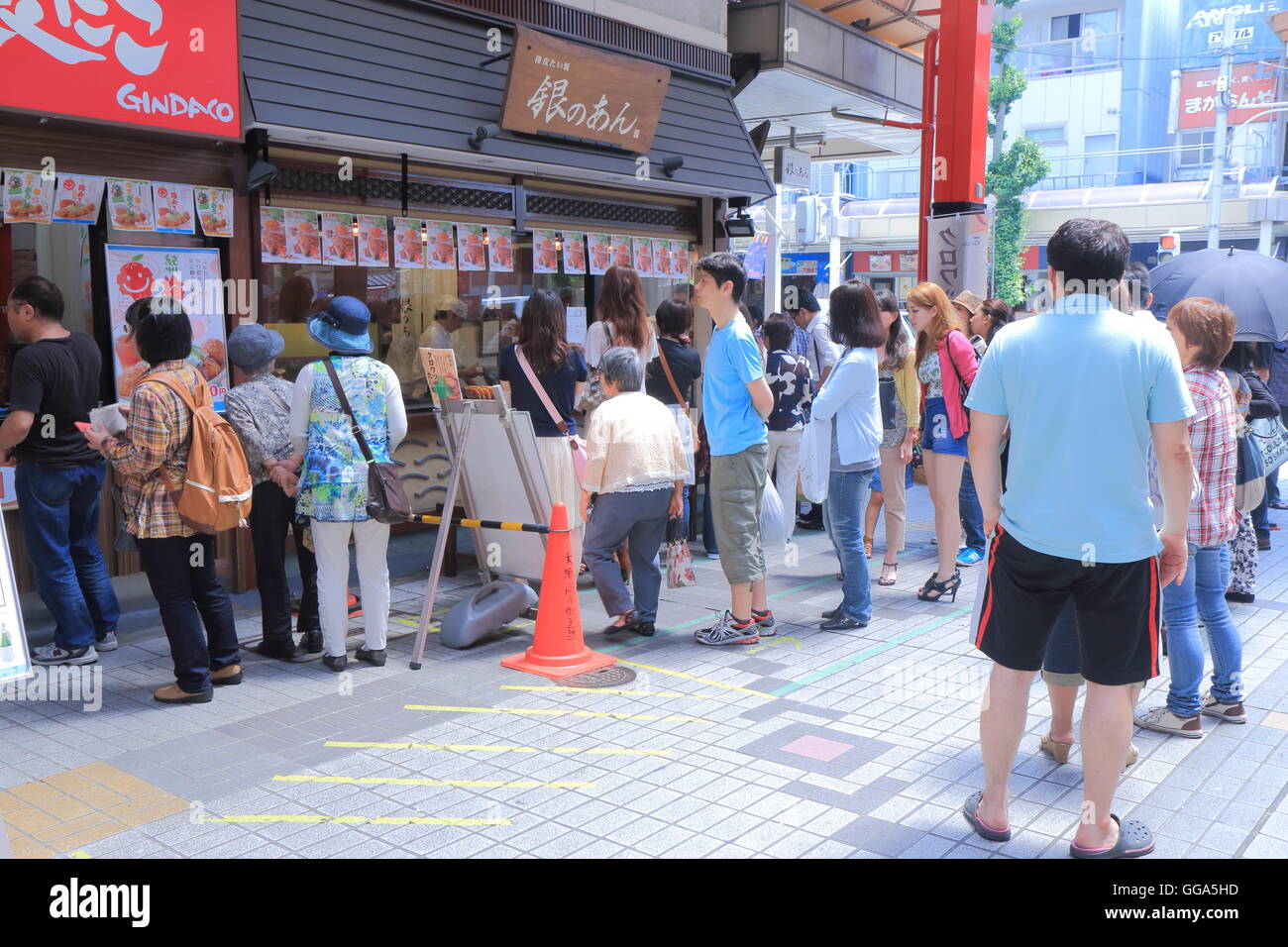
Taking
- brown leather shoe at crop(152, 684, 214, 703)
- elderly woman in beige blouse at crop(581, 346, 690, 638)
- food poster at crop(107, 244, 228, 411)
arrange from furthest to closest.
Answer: food poster at crop(107, 244, 228, 411) < elderly woman in beige blouse at crop(581, 346, 690, 638) < brown leather shoe at crop(152, 684, 214, 703)

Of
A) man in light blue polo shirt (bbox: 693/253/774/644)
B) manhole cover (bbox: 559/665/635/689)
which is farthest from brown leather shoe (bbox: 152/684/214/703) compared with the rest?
man in light blue polo shirt (bbox: 693/253/774/644)

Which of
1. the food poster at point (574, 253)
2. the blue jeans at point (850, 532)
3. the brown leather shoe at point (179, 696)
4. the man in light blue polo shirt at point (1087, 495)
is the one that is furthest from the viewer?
the food poster at point (574, 253)

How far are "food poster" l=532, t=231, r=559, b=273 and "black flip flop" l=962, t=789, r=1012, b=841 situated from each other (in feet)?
21.3

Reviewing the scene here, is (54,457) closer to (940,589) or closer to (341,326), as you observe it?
(341,326)

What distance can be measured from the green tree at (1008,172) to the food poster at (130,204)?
80.3 feet

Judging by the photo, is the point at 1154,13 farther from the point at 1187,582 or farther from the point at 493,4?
the point at 1187,582

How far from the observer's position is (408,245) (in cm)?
824

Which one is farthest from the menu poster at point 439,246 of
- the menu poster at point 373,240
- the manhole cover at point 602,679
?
the manhole cover at point 602,679

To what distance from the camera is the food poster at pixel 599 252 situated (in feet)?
32.6

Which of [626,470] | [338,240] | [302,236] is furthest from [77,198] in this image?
[626,470]

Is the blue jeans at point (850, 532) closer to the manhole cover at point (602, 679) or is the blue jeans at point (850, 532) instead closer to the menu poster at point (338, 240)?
the manhole cover at point (602, 679)

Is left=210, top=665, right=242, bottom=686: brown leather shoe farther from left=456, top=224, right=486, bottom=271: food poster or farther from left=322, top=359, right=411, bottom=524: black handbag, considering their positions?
left=456, top=224, right=486, bottom=271: food poster

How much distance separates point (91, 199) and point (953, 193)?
8.33 meters

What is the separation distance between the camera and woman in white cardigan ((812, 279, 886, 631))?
21.6 feet
